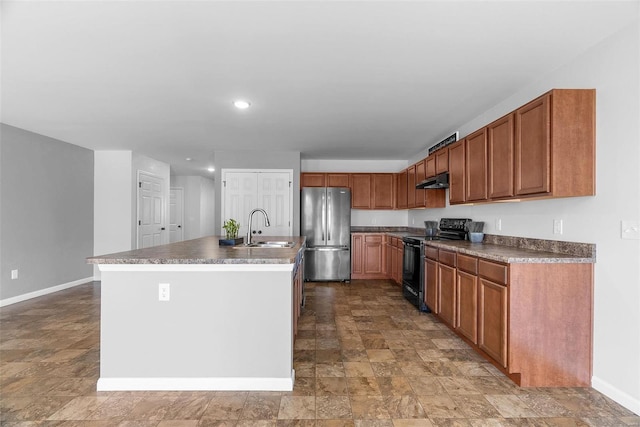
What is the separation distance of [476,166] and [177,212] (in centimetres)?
828

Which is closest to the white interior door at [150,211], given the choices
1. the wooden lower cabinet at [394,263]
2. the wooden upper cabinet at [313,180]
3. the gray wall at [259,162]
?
the gray wall at [259,162]

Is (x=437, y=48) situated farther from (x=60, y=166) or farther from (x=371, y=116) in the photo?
(x=60, y=166)

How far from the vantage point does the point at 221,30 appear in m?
2.06

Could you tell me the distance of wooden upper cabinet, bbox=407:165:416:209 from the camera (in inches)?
213

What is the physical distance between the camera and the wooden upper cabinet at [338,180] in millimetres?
6332

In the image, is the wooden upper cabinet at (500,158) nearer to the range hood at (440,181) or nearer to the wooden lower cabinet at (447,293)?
the wooden lower cabinet at (447,293)

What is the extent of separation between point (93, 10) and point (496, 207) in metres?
3.66

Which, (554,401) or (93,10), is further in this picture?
(554,401)

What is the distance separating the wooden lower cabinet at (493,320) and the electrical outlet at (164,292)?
232 cm

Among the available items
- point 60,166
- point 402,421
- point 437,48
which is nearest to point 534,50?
point 437,48

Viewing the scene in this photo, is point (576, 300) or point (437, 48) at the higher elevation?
point (437, 48)

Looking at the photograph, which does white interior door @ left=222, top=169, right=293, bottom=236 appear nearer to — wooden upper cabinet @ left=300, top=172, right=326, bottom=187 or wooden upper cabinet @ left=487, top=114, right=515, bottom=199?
wooden upper cabinet @ left=300, top=172, right=326, bottom=187

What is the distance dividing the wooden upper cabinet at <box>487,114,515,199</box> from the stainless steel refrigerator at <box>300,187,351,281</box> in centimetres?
311

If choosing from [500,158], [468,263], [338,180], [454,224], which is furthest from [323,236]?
[500,158]
